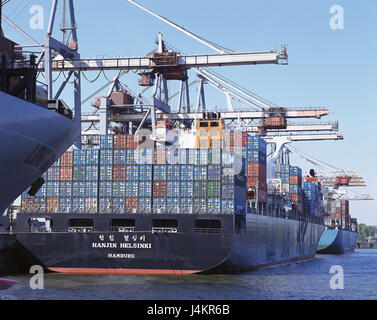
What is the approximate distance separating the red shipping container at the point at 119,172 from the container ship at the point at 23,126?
2034cm

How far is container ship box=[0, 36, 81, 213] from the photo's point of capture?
21.5 metres

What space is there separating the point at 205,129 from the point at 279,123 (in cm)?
1221

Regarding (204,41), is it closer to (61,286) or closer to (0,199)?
(61,286)

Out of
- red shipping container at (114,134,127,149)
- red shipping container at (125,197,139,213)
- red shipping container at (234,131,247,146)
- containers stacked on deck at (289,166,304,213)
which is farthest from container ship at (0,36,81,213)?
containers stacked on deck at (289,166,304,213)

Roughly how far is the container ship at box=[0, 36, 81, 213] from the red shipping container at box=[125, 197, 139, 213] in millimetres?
19700

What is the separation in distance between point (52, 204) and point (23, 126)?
26.4 meters

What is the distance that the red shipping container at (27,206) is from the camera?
48.0 m

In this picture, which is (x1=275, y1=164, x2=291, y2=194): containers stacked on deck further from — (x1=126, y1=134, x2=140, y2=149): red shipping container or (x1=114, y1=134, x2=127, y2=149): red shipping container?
(x1=114, y1=134, x2=127, y2=149): red shipping container

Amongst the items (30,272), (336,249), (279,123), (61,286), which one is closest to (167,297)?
(61,286)

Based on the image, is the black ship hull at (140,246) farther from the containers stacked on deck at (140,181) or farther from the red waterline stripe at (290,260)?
the red waterline stripe at (290,260)

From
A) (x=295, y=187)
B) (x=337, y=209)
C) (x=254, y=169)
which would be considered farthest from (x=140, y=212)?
(x=337, y=209)

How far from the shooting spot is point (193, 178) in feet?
151

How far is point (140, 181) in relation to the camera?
1836 inches

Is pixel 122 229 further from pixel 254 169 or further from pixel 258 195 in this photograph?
pixel 254 169
